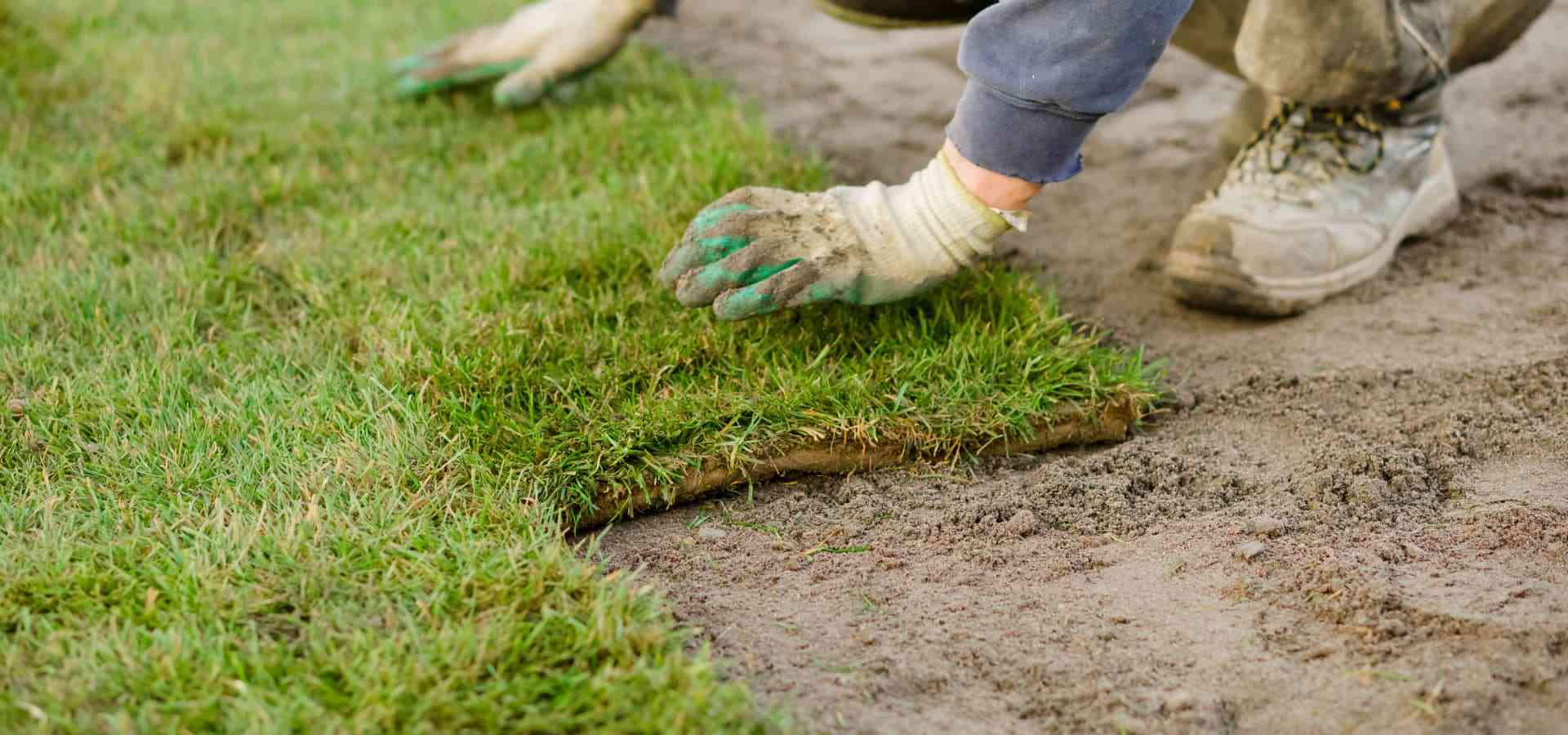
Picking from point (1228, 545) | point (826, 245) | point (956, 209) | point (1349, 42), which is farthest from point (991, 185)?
point (1349, 42)

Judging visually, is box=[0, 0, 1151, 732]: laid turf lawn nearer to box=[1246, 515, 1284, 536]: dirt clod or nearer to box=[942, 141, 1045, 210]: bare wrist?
box=[942, 141, 1045, 210]: bare wrist

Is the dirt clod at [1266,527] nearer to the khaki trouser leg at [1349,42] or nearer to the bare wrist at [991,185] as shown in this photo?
the bare wrist at [991,185]

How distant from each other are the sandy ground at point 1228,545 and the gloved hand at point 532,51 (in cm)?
121

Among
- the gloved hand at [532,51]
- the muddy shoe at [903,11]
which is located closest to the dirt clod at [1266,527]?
the muddy shoe at [903,11]

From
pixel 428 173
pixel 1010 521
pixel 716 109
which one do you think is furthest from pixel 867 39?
pixel 1010 521

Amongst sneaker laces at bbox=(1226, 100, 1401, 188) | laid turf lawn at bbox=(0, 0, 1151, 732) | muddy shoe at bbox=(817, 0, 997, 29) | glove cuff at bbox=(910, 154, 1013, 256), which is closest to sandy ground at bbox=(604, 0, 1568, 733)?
laid turf lawn at bbox=(0, 0, 1151, 732)

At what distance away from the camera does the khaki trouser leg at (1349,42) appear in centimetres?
185

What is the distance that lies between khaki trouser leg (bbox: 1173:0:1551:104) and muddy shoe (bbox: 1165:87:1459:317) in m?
0.11

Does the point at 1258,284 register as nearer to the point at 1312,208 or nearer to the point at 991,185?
the point at 1312,208

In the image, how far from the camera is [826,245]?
5.65 ft

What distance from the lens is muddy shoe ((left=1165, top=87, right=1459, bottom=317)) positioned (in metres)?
2.03

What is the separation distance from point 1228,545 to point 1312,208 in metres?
0.92

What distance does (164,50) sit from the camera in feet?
10.8

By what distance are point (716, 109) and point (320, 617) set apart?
1.81 m
